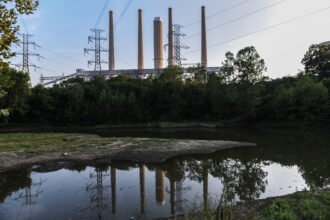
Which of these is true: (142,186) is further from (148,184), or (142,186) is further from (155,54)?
(155,54)

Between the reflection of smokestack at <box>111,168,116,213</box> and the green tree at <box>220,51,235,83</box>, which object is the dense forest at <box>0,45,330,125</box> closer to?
the green tree at <box>220,51,235,83</box>

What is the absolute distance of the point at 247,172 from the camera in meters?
12.4

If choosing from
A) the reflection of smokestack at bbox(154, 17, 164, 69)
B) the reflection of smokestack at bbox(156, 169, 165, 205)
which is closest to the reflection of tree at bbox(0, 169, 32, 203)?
the reflection of smokestack at bbox(156, 169, 165, 205)

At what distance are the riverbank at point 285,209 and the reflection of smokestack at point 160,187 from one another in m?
2.06

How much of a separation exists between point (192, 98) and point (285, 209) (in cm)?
4641

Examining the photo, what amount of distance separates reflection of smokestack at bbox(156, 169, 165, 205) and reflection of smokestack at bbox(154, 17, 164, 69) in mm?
67920

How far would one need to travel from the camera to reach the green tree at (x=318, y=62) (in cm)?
5272

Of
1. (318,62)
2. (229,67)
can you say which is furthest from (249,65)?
(318,62)

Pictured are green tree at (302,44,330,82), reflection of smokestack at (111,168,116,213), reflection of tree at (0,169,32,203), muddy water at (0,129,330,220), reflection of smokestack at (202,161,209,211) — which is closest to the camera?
muddy water at (0,129,330,220)

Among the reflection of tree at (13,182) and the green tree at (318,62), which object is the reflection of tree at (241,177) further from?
the green tree at (318,62)

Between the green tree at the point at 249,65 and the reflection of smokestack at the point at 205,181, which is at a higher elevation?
the green tree at the point at 249,65

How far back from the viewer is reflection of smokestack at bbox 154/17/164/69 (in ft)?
250

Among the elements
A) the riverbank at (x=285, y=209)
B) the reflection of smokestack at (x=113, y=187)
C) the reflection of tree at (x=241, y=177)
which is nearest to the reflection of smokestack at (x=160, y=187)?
the reflection of smokestack at (x=113, y=187)

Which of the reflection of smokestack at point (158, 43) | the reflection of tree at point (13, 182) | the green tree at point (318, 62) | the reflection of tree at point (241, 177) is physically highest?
the reflection of smokestack at point (158, 43)
